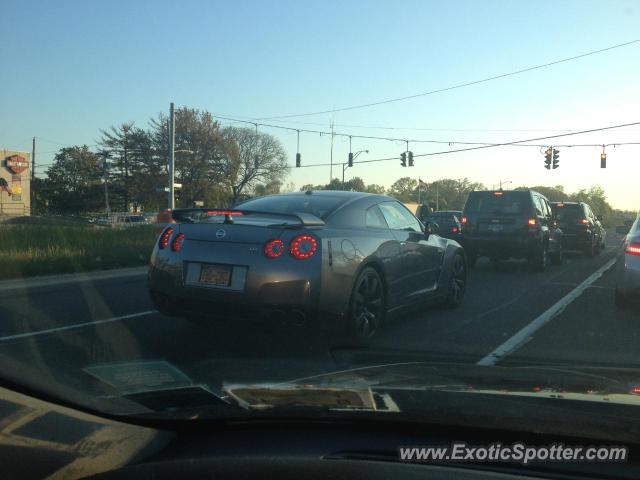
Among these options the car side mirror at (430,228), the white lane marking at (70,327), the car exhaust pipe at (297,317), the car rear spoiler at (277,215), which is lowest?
the white lane marking at (70,327)

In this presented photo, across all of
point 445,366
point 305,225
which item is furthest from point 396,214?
point 445,366

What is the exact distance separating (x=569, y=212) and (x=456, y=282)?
1292 cm

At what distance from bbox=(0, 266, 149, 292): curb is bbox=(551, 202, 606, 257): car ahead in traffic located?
489 inches

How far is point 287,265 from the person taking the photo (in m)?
5.23

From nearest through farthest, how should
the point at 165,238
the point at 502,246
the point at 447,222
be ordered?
the point at 165,238, the point at 502,246, the point at 447,222

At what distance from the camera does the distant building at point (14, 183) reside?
50.9 m

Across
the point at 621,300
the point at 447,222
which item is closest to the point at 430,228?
the point at 621,300

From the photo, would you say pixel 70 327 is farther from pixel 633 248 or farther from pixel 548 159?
pixel 548 159

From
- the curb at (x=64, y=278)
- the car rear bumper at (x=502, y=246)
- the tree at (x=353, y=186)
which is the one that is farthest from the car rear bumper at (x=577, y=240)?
the curb at (x=64, y=278)

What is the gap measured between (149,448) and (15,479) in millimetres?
423

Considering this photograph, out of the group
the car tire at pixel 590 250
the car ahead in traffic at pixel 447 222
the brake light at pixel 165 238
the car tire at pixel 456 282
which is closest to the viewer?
the brake light at pixel 165 238

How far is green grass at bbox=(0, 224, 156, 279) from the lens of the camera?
11.9 meters

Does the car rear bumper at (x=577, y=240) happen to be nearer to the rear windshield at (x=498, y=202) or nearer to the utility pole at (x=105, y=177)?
the rear windshield at (x=498, y=202)

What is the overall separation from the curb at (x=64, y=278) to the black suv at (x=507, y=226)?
7238 mm
